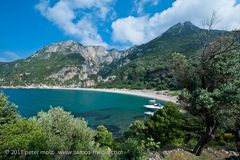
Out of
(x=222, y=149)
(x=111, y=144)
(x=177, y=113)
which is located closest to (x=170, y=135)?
(x=177, y=113)

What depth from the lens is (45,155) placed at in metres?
17.2

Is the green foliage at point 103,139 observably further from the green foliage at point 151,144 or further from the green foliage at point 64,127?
the green foliage at point 151,144

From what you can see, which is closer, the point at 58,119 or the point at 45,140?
the point at 45,140

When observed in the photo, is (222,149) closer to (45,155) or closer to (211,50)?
(211,50)

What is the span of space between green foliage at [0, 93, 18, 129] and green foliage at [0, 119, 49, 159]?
10.3 metres

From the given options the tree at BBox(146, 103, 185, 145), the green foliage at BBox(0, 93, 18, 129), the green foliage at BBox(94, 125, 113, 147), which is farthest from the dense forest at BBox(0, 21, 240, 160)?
the green foliage at BBox(94, 125, 113, 147)

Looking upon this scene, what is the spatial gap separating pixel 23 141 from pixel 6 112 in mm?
17568

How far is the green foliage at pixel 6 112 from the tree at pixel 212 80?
24392 mm

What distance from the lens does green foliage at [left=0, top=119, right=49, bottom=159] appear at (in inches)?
718

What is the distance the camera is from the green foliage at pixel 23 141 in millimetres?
18234

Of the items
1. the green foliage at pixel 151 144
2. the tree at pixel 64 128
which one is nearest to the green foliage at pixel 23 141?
the tree at pixel 64 128

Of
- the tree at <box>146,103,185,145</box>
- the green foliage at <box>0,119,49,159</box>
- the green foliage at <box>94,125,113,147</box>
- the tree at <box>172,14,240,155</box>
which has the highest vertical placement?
the tree at <box>172,14,240,155</box>

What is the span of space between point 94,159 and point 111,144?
27.2 meters

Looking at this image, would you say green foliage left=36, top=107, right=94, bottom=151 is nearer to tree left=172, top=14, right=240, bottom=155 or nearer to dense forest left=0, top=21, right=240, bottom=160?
dense forest left=0, top=21, right=240, bottom=160
